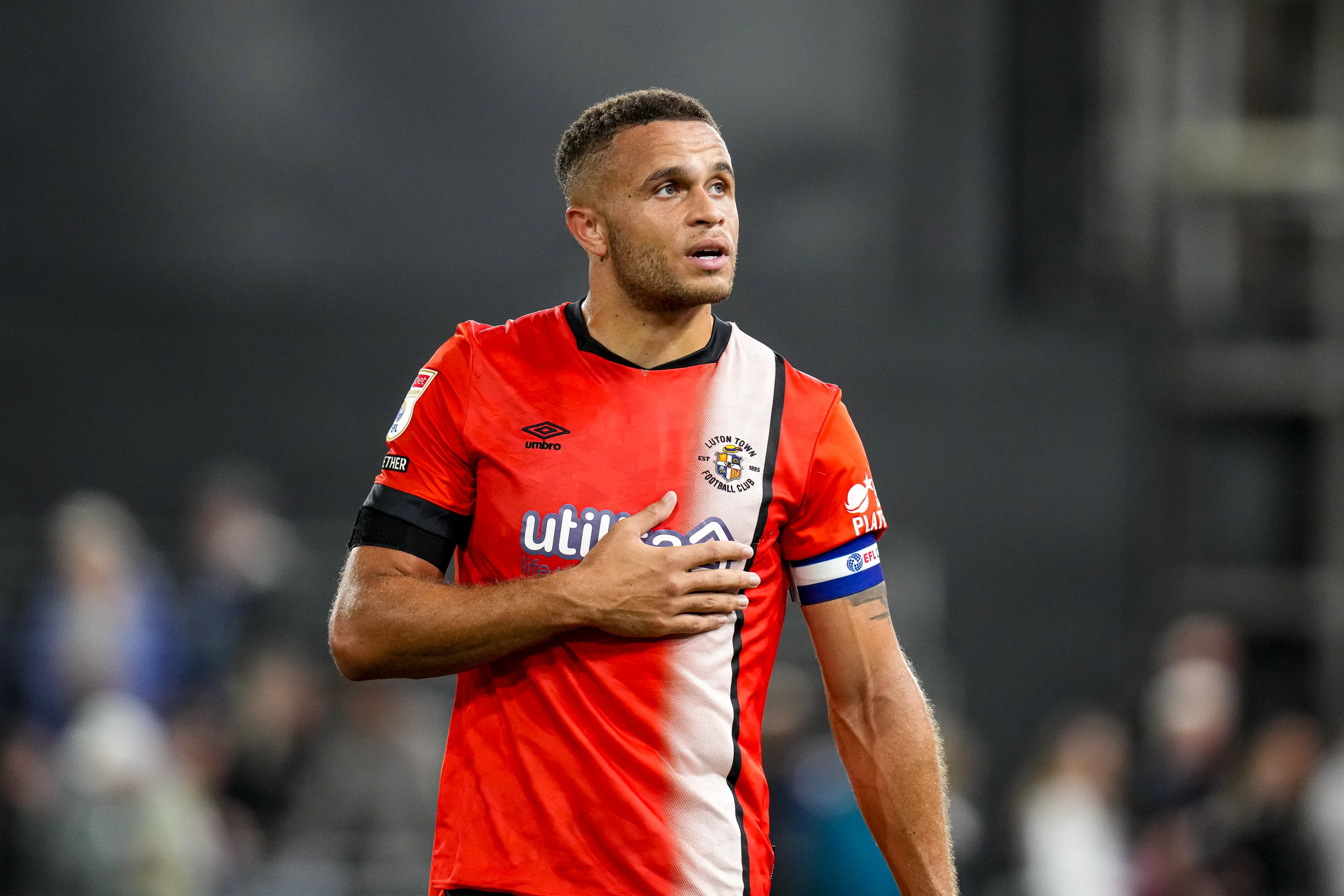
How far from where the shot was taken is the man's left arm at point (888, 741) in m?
3.43

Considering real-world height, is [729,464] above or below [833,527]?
above

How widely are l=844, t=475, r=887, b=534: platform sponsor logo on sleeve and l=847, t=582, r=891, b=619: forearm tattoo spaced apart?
118mm

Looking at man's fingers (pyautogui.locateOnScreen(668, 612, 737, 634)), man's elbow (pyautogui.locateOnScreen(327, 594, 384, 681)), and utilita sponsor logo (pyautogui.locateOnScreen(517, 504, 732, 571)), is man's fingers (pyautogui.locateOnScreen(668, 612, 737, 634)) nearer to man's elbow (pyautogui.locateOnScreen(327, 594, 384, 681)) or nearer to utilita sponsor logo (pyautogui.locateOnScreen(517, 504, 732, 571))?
utilita sponsor logo (pyautogui.locateOnScreen(517, 504, 732, 571))

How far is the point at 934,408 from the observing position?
11.6 metres

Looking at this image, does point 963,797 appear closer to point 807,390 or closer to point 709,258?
point 807,390

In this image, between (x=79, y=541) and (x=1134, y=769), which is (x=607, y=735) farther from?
(x=1134, y=769)

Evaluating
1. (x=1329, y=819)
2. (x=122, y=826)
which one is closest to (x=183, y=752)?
(x=122, y=826)

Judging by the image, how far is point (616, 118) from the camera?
137 inches

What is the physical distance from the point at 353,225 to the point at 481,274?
0.89m

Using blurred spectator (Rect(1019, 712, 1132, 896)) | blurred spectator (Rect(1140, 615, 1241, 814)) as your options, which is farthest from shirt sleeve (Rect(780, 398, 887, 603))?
blurred spectator (Rect(1140, 615, 1241, 814))

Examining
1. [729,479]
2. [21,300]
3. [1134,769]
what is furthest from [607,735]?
[21,300]

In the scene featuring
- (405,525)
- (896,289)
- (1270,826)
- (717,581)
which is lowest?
(1270,826)

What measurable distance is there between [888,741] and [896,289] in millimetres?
8609

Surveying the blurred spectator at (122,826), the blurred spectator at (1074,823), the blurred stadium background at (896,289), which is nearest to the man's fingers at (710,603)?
the blurred spectator at (122,826)
